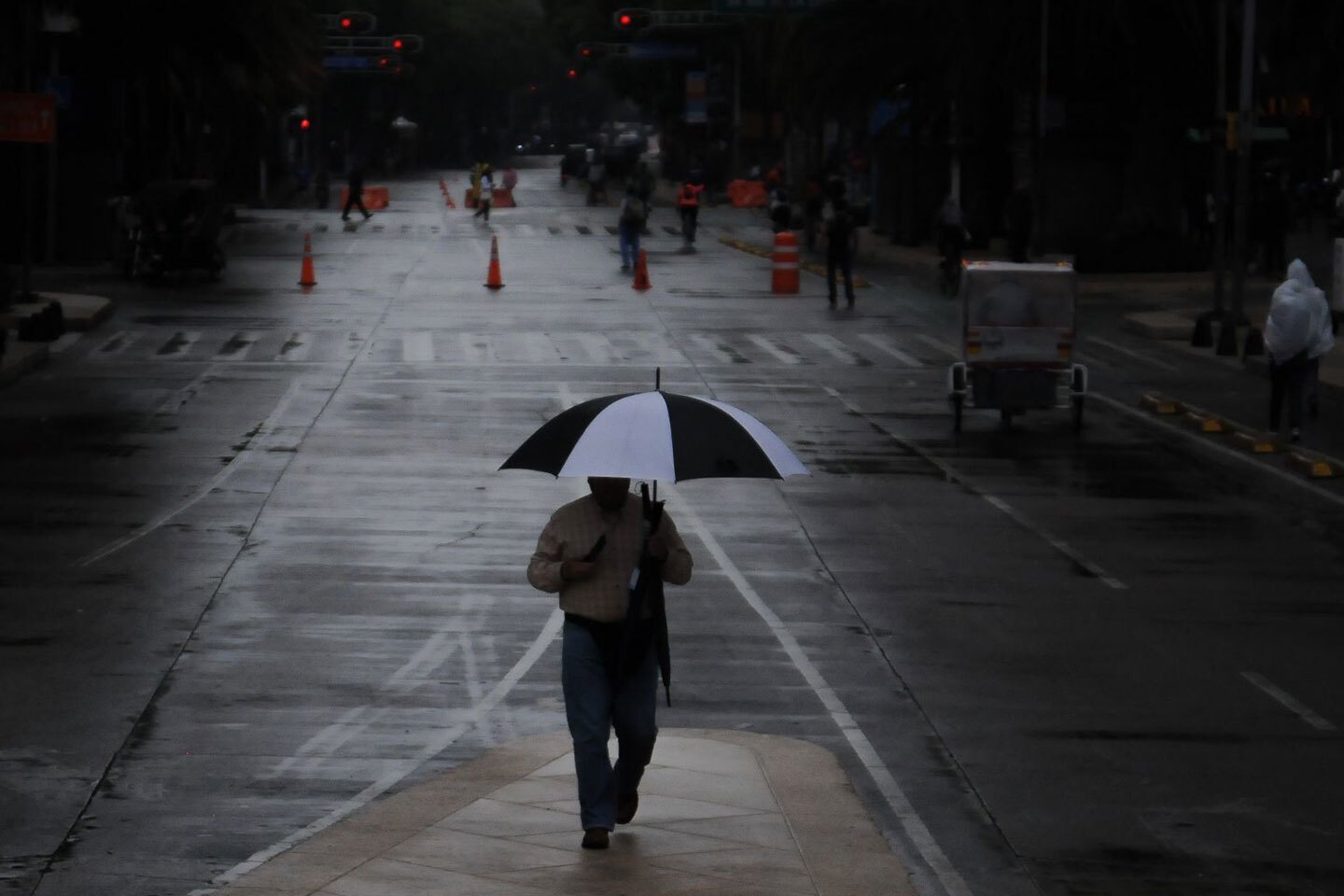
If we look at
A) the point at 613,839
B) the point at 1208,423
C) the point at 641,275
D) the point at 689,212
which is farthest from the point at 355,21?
the point at 613,839

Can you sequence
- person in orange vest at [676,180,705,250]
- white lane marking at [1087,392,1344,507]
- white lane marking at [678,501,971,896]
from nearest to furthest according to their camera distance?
white lane marking at [678,501,971,896], white lane marking at [1087,392,1344,507], person in orange vest at [676,180,705,250]

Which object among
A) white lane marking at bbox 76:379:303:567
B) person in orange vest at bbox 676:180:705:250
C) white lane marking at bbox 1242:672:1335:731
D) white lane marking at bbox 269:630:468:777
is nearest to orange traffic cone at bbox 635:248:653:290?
person in orange vest at bbox 676:180:705:250

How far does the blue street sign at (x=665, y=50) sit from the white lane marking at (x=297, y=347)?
6387 centimetres

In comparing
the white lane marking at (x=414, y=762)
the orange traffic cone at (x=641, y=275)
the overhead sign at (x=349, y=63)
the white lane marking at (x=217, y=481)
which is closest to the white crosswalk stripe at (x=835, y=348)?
the white lane marking at (x=217, y=481)

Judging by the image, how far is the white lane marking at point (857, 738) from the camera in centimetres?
943

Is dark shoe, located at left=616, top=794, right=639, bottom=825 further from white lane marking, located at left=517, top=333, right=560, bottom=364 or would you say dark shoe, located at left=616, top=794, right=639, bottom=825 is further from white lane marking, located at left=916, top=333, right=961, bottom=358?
white lane marking, located at left=916, top=333, right=961, bottom=358

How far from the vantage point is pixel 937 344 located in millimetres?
34344

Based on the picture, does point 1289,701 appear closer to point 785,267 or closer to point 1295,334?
point 1295,334

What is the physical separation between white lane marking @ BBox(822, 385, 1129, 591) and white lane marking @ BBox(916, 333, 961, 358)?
6.33 metres

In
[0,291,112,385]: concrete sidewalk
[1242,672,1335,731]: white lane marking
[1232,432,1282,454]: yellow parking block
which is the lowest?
[1242,672,1335,731]: white lane marking

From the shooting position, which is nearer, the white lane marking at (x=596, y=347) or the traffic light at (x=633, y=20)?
the white lane marking at (x=596, y=347)

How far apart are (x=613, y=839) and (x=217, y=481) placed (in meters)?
12.1

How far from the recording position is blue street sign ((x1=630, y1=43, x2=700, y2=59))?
96.2 m

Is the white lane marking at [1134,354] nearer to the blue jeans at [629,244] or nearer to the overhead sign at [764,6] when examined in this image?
the blue jeans at [629,244]
